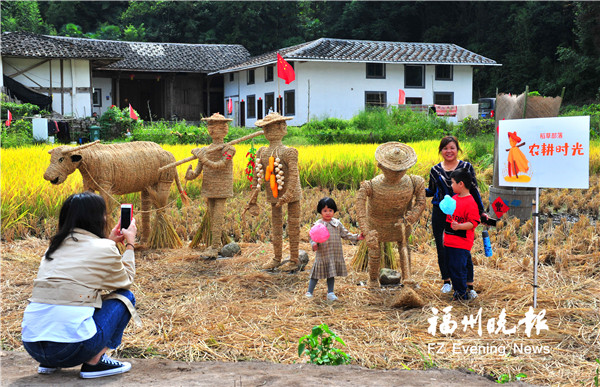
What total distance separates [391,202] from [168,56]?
2579 centimetres

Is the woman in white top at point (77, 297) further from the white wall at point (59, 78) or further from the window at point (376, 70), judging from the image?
the window at point (376, 70)

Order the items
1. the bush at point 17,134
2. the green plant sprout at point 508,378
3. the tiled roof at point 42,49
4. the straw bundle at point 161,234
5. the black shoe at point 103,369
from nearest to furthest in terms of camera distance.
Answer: the black shoe at point 103,369 < the green plant sprout at point 508,378 < the straw bundle at point 161,234 < the bush at point 17,134 < the tiled roof at point 42,49

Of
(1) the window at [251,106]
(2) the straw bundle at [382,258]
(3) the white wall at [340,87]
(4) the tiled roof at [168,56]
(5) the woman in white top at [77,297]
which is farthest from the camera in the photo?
(1) the window at [251,106]

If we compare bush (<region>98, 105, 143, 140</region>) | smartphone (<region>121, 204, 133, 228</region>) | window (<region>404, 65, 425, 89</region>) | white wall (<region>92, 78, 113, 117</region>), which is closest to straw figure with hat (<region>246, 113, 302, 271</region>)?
smartphone (<region>121, 204, 133, 228</region>)

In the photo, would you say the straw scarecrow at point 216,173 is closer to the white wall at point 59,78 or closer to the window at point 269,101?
the white wall at point 59,78

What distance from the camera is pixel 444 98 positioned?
1136 inches

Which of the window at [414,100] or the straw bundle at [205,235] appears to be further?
the window at [414,100]

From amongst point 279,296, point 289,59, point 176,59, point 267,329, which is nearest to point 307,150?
point 279,296

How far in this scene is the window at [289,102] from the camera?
2569 cm

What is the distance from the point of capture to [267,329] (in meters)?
4.44

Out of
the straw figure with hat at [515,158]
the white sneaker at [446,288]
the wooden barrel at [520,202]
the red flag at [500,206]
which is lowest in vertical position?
the white sneaker at [446,288]

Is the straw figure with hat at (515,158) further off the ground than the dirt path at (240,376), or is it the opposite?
the straw figure with hat at (515,158)

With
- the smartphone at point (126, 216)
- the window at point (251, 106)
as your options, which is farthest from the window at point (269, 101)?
the smartphone at point (126, 216)

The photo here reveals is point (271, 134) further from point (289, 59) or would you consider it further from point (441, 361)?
point (289, 59)
